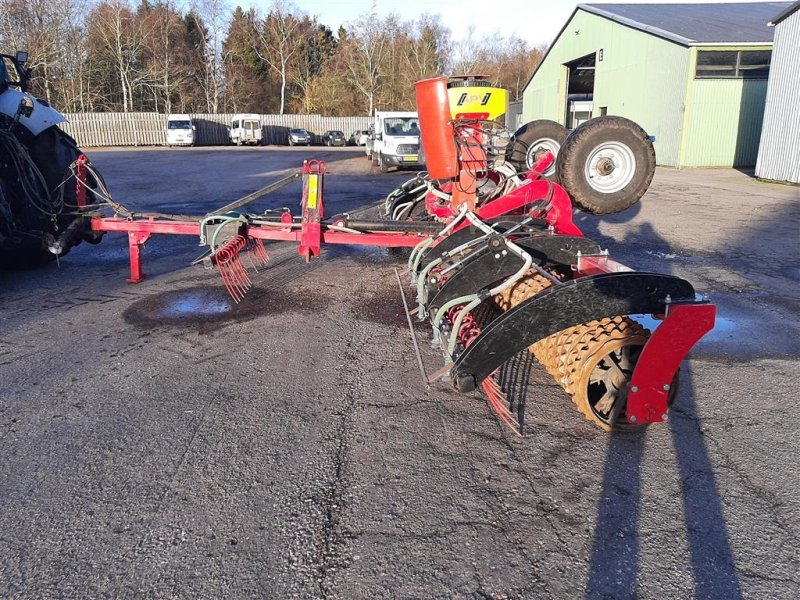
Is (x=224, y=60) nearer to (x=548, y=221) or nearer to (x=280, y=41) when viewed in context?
(x=280, y=41)

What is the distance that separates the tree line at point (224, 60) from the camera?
44531 millimetres

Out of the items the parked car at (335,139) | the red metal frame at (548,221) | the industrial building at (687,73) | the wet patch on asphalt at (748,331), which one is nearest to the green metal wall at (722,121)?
the industrial building at (687,73)

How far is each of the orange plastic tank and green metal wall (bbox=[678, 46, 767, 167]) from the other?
20.3 metres

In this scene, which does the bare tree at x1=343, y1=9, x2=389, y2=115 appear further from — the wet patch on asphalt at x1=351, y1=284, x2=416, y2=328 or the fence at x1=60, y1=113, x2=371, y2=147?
the wet patch on asphalt at x1=351, y1=284, x2=416, y2=328

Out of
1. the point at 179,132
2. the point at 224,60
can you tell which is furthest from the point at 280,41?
the point at 179,132

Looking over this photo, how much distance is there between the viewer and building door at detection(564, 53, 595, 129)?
3328cm

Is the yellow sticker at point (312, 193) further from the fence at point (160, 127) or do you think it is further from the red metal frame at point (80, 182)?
the fence at point (160, 127)

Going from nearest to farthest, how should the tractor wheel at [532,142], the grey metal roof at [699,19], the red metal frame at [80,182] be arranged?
the red metal frame at [80,182] → the tractor wheel at [532,142] → the grey metal roof at [699,19]

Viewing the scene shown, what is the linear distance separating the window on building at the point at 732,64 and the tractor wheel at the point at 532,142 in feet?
60.8

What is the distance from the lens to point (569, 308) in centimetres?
309

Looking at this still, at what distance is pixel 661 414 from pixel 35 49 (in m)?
48.8

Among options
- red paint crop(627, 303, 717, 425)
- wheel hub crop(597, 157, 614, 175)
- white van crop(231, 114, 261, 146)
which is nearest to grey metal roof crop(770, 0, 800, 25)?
wheel hub crop(597, 157, 614, 175)

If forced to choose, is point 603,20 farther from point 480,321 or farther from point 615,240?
point 480,321

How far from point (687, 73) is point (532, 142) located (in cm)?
1852
